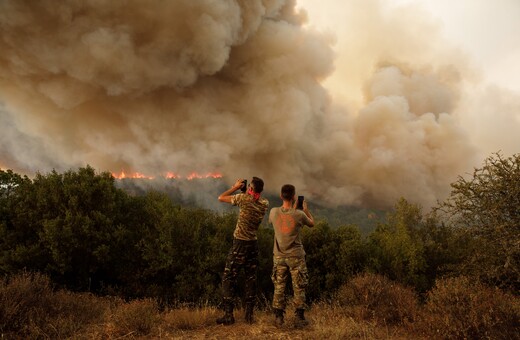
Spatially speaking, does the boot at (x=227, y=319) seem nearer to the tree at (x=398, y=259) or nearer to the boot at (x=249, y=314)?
the boot at (x=249, y=314)

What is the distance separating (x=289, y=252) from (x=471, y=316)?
377 centimetres

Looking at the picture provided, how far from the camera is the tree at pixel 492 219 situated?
12453mm

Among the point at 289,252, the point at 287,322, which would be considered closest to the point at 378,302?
the point at 287,322

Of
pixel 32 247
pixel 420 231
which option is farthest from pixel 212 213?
pixel 420 231

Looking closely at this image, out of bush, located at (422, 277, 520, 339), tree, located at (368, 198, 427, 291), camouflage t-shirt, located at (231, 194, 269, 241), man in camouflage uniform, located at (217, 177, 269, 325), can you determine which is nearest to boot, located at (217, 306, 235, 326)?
man in camouflage uniform, located at (217, 177, 269, 325)

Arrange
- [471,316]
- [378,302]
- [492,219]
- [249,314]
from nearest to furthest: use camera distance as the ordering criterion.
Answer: [471,316]
[249,314]
[378,302]
[492,219]

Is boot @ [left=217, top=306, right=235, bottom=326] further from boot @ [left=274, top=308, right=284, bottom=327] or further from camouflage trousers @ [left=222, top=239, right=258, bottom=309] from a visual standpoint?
boot @ [left=274, top=308, right=284, bottom=327]

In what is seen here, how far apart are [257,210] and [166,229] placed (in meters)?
11.4

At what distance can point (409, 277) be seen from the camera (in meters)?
21.7

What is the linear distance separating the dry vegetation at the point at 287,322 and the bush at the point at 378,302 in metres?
0.03

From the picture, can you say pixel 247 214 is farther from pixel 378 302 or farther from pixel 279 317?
pixel 378 302

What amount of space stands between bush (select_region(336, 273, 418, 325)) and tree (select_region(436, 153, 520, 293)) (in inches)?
236

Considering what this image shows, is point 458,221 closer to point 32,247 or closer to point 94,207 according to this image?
point 94,207

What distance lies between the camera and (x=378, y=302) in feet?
27.0
